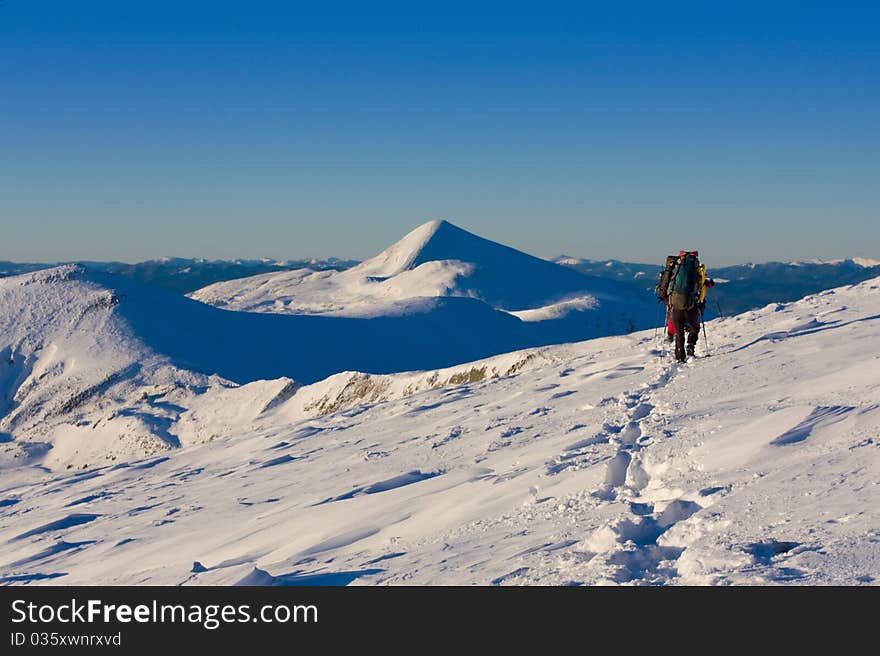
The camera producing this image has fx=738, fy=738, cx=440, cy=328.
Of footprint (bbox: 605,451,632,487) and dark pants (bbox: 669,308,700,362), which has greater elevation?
dark pants (bbox: 669,308,700,362)

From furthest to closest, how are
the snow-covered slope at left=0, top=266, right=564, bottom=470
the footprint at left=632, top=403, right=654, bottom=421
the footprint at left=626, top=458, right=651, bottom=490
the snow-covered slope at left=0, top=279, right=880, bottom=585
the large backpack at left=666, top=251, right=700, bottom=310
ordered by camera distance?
the snow-covered slope at left=0, top=266, right=564, bottom=470 → the large backpack at left=666, top=251, right=700, bottom=310 → the footprint at left=632, top=403, right=654, bottom=421 → the footprint at left=626, top=458, right=651, bottom=490 → the snow-covered slope at left=0, top=279, right=880, bottom=585

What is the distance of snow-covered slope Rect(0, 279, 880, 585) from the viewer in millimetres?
6152

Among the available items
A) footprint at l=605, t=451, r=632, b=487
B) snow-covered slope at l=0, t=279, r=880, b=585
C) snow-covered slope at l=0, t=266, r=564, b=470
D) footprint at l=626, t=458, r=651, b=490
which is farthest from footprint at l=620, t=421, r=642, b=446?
snow-covered slope at l=0, t=266, r=564, b=470

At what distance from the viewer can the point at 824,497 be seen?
662 centimetres

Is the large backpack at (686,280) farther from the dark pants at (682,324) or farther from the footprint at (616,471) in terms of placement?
the footprint at (616,471)

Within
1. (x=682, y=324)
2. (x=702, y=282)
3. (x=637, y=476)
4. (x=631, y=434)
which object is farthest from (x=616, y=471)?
(x=702, y=282)

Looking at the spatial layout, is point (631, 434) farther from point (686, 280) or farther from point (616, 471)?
point (686, 280)

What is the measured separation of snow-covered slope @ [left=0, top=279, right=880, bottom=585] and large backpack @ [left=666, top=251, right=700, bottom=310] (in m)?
1.45

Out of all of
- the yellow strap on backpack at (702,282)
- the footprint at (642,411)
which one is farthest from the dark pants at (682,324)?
the footprint at (642,411)

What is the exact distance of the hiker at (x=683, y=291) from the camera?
1636 cm

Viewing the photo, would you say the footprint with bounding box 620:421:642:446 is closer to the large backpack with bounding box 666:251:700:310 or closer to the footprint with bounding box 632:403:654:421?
the footprint with bounding box 632:403:654:421

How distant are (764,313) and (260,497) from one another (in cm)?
1724
